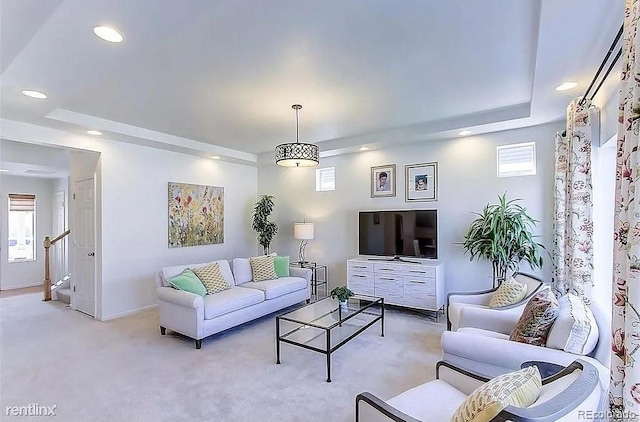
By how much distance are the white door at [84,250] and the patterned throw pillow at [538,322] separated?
546 centimetres

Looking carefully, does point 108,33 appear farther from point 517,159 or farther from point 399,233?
point 517,159

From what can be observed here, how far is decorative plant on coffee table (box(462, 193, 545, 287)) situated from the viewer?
14.1ft

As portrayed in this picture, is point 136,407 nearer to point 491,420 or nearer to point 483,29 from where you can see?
point 491,420

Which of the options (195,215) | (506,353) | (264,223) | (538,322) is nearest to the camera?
(506,353)

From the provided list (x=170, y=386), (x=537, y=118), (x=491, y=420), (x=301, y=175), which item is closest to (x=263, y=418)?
(x=170, y=386)

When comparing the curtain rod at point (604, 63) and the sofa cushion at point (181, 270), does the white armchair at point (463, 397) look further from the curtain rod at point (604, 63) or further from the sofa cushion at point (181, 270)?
the sofa cushion at point (181, 270)

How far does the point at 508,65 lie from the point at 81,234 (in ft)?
20.3

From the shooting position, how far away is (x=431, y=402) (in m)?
1.86

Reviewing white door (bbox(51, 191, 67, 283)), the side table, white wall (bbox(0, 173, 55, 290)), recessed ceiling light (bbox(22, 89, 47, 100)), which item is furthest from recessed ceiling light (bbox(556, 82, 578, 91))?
white wall (bbox(0, 173, 55, 290))

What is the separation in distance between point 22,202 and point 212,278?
6384mm

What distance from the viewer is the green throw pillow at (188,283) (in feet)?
13.4

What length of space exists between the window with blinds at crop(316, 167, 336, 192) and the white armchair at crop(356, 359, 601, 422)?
4.61 meters

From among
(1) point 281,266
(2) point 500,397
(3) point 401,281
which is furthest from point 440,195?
(2) point 500,397

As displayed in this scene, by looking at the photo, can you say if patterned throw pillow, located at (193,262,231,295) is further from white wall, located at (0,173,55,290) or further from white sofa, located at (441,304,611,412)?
white wall, located at (0,173,55,290)
